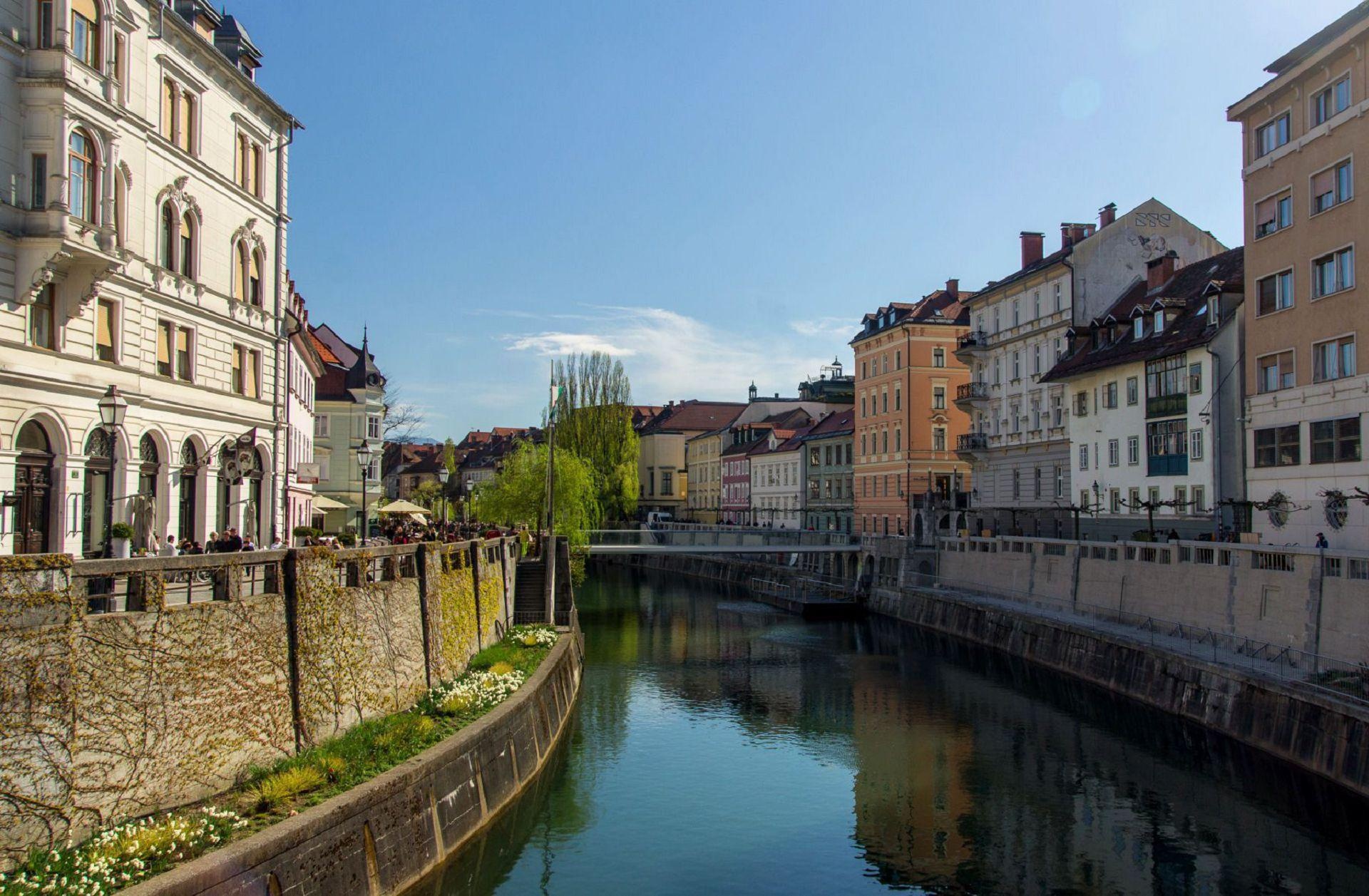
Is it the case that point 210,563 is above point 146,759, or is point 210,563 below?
above

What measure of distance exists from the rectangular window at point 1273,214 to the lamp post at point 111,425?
3013cm

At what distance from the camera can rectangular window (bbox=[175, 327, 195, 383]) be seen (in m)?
25.5

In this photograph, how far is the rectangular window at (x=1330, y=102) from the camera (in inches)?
1153

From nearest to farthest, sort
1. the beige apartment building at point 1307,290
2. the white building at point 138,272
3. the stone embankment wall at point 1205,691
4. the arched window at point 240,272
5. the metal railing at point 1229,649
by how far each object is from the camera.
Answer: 1. the white building at point 138,272
2. the stone embankment wall at point 1205,691
3. the metal railing at point 1229,649
4. the arched window at point 240,272
5. the beige apartment building at point 1307,290

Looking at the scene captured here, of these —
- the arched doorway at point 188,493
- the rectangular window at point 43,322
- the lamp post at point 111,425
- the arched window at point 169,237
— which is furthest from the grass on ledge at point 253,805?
the arched window at point 169,237

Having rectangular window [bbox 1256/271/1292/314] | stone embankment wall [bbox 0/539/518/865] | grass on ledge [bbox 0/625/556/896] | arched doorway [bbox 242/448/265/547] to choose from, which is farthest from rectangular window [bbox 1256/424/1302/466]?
arched doorway [bbox 242/448/265/547]

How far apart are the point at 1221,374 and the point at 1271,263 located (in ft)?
24.9

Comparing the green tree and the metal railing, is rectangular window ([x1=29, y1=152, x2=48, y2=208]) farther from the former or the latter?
the green tree

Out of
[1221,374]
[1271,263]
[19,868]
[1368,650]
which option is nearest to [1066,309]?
[1221,374]

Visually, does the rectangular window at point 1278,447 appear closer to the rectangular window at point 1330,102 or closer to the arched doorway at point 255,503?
the rectangular window at point 1330,102

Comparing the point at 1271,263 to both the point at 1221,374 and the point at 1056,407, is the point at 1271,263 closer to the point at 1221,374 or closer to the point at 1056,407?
the point at 1221,374

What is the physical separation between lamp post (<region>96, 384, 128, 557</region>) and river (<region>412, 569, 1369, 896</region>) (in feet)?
27.1

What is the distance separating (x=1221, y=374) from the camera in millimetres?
39312

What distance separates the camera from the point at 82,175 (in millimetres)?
20656
